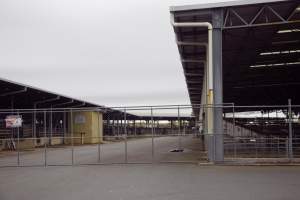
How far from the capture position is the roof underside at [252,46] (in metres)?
18.2

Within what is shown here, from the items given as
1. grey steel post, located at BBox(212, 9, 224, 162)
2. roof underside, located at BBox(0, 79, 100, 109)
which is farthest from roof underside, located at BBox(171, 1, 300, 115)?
roof underside, located at BBox(0, 79, 100, 109)

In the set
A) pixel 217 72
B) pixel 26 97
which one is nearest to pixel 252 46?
pixel 217 72

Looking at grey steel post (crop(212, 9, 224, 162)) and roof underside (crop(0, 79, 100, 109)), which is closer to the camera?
grey steel post (crop(212, 9, 224, 162))

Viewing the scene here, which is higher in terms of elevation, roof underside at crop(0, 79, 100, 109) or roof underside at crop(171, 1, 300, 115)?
roof underside at crop(171, 1, 300, 115)

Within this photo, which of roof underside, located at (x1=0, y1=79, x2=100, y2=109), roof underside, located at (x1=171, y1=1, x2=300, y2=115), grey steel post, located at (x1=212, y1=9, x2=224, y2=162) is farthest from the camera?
roof underside, located at (x1=0, y1=79, x2=100, y2=109)

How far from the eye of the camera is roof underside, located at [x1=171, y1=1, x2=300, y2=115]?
715 inches

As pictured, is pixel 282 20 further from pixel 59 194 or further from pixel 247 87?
pixel 247 87

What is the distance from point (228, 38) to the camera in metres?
22.4

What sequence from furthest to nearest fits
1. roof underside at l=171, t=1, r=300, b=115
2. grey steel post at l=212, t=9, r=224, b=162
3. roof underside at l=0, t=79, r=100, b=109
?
roof underside at l=0, t=79, r=100, b=109
roof underside at l=171, t=1, r=300, b=115
grey steel post at l=212, t=9, r=224, b=162

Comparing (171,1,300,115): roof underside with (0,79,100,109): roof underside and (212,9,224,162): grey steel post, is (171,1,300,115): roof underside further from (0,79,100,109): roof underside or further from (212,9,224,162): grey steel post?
(0,79,100,109): roof underside

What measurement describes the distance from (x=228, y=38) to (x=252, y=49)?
3.81 metres

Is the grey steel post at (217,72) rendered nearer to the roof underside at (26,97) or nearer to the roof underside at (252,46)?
the roof underside at (252,46)

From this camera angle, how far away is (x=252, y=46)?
976 inches

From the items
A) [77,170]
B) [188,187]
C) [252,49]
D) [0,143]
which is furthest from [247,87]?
[188,187]
